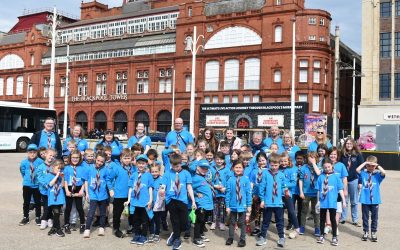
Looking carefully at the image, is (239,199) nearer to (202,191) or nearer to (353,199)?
(202,191)

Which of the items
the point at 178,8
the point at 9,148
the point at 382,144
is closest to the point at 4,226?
the point at 9,148

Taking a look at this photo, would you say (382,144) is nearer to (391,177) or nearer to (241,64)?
(391,177)

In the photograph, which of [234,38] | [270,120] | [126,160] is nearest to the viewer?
[126,160]

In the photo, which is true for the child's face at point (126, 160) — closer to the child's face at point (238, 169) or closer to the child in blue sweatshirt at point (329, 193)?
the child's face at point (238, 169)

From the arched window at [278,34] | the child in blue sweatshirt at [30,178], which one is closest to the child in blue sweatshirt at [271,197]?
the child in blue sweatshirt at [30,178]

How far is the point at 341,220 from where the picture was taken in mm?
9398

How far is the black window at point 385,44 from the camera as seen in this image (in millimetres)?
39656

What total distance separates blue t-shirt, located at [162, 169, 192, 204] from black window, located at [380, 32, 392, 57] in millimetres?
37483

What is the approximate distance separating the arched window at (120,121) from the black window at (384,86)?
31.6m

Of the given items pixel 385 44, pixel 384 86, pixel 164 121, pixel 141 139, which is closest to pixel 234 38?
pixel 164 121

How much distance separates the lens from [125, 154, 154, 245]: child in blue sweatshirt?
7.28 meters

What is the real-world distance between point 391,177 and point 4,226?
16.2 m

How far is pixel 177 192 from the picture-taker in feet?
23.1

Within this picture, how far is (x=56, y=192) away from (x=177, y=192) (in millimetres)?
2304
